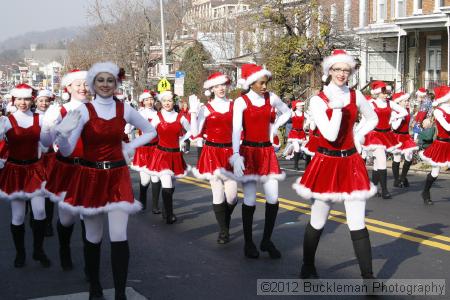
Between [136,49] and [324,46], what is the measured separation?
22.1 meters

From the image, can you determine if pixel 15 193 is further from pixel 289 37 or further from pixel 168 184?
pixel 289 37

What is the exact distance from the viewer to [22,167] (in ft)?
24.5

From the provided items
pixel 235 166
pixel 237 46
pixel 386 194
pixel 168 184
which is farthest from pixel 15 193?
pixel 237 46

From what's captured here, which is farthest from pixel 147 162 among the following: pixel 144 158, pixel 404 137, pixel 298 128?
pixel 298 128

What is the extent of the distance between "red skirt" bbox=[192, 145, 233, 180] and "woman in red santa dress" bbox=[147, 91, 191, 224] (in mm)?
1397

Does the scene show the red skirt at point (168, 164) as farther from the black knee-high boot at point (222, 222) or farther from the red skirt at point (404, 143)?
the red skirt at point (404, 143)

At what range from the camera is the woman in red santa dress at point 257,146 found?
7.41m

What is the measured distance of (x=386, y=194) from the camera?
38.9ft

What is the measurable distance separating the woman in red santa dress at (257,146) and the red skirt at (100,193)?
1.92 meters

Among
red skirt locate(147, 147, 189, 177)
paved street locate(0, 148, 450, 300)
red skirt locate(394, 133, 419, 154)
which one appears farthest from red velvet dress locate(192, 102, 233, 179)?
red skirt locate(394, 133, 419, 154)

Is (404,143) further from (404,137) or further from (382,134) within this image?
(382,134)

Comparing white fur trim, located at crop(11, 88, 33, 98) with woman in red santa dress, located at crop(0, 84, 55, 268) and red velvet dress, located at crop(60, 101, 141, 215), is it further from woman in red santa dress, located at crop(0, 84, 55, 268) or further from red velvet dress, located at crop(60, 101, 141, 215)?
red velvet dress, located at crop(60, 101, 141, 215)

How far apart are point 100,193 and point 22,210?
2.12 meters

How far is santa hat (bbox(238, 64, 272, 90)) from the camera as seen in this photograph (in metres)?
7.43
